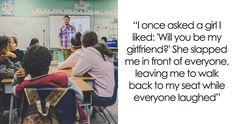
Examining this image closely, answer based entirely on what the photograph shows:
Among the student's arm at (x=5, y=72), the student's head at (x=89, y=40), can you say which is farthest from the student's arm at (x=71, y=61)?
Result: the student's arm at (x=5, y=72)

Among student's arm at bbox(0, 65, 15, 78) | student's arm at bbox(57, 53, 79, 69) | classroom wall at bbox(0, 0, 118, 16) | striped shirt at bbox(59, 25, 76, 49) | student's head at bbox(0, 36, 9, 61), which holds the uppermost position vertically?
classroom wall at bbox(0, 0, 118, 16)

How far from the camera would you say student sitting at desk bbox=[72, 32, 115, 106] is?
383 cm

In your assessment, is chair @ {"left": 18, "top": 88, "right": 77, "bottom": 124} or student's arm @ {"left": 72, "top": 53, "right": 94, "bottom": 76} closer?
chair @ {"left": 18, "top": 88, "right": 77, "bottom": 124}

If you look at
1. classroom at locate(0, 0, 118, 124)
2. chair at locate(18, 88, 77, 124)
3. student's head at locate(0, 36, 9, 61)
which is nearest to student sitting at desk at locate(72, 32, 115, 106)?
classroom at locate(0, 0, 118, 124)

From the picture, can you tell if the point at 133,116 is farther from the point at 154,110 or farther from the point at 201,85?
the point at 201,85

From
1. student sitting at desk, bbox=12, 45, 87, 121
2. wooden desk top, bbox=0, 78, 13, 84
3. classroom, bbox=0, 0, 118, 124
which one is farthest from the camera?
wooden desk top, bbox=0, 78, 13, 84

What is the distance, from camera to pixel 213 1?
3.43 ft

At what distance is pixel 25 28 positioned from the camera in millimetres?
9469

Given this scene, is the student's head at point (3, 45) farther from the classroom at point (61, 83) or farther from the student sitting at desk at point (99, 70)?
the student sitting at desk at point (99, 70)

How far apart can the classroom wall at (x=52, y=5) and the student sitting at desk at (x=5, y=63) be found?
5852mm

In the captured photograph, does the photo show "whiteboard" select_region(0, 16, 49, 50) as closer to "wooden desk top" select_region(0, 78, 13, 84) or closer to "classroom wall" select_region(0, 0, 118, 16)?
"classroom wall" select_region(0, 0, 118, 16)

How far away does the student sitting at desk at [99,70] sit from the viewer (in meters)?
3.83

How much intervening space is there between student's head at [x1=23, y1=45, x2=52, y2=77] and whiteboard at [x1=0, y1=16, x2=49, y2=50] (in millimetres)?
7280

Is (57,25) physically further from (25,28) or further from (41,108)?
(41,108)
